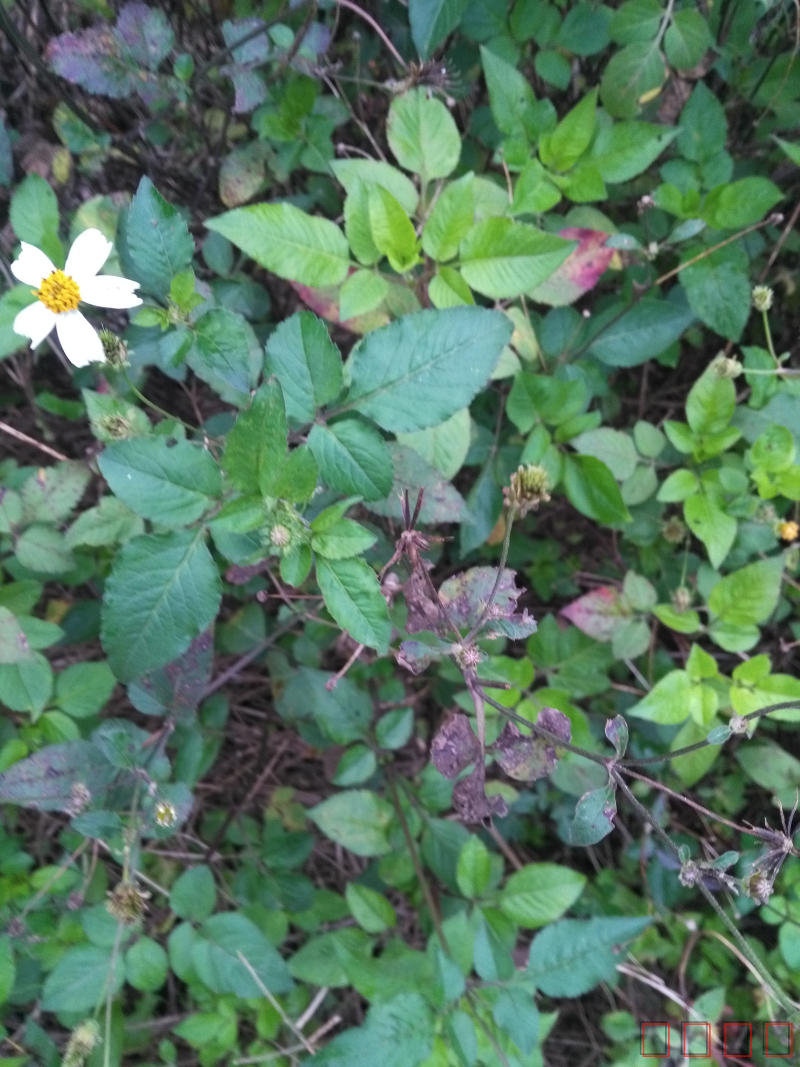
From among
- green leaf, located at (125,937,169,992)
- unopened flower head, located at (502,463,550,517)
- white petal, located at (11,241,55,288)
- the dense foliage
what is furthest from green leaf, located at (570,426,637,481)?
green leaf, located at (125,937,169,992)

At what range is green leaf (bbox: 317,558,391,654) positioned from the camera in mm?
1017

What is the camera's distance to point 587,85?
5.81 feet

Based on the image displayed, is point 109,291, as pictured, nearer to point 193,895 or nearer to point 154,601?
point 154,601

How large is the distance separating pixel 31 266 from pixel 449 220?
2.23 feet

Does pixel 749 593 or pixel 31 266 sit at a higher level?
pixel 31 266

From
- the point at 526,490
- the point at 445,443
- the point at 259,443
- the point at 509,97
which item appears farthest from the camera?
the point at 509,97

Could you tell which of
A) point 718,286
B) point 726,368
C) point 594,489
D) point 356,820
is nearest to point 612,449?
point 594,489

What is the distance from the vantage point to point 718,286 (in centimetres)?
161

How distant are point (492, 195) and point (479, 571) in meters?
0.77

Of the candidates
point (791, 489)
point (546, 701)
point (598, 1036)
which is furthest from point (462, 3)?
point (598, 1036)

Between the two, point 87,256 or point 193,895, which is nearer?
point 87,256

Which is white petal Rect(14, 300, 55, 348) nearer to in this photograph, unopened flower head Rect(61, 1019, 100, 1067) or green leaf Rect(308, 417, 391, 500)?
green leaf Rect(308, 417, 391, 500)

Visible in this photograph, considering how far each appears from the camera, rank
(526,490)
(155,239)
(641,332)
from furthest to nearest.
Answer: (641,332), (526,490), (155,239)

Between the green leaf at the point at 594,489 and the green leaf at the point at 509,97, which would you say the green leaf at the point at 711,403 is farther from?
the green leaf at the point at 509,97
